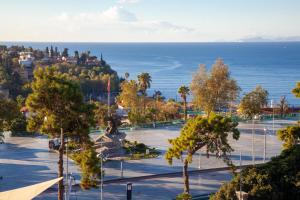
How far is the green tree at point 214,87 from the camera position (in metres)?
46.4

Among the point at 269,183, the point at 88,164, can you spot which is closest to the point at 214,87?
the point at 269,183

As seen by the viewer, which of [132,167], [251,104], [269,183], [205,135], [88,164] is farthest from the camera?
[251,104]

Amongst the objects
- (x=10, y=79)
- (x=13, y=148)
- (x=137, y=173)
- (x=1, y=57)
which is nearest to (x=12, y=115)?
(x=13, y=148)

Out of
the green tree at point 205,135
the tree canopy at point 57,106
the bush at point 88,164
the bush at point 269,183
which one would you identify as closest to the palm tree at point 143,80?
the green tree at point 205,135

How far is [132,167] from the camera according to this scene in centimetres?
3047

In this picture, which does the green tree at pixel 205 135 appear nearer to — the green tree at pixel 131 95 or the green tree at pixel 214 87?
the green tree at pixel 214 87

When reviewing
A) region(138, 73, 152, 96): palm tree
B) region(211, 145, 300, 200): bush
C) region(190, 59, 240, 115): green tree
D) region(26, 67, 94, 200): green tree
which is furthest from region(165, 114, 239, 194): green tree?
region(138, 73, 152, 96): palm tree

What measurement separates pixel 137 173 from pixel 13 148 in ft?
39.3

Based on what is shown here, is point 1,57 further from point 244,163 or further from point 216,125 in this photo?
point 216,125

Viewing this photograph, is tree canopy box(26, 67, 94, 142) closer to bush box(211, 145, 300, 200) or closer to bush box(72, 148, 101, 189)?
bush box(72, 148, 101, 189)

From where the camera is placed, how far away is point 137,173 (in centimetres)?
2886

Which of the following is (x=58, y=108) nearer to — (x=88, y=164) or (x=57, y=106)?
(x=57, y=106)

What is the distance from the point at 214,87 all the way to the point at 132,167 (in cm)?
1853

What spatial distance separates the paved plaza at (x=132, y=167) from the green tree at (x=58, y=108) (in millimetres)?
5615
